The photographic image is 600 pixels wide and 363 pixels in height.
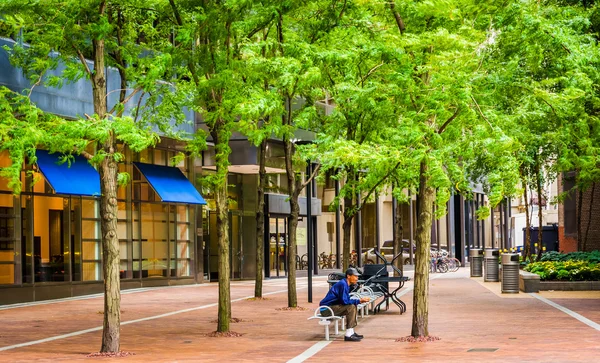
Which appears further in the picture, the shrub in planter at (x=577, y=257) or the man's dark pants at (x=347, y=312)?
the shrub in planter at (x=577, y=257)

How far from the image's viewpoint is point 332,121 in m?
25.5

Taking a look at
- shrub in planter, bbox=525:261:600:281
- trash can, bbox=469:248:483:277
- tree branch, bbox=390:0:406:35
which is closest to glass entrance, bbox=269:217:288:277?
trash can, bbox=469:248:483:277

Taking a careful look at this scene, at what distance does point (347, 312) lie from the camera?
16.8 metres

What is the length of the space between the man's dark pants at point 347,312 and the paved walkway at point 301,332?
1.29ft

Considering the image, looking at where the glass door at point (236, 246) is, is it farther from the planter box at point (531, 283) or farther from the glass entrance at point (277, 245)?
the planter box at point (531, 283)

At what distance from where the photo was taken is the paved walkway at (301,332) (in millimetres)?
14492

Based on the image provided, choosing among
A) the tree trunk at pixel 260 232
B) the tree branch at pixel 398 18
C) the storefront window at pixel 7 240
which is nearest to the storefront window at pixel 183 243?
the tree trunk at pixel 260 232

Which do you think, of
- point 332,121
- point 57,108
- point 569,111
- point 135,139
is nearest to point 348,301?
point 135,139

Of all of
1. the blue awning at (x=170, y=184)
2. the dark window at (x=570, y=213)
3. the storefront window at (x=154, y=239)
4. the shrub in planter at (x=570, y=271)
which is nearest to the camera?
the shrub in planter at (x=570, y=271)

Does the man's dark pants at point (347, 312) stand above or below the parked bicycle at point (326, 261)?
above

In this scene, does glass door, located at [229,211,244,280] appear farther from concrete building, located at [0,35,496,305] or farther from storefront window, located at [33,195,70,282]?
storefront window, located at [33,195,70,282]

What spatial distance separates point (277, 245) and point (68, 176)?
18080mm

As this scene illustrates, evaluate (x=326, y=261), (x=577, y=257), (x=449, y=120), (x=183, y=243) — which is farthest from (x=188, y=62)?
(x=326, y=261)

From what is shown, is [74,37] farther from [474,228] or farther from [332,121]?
[474,228]
